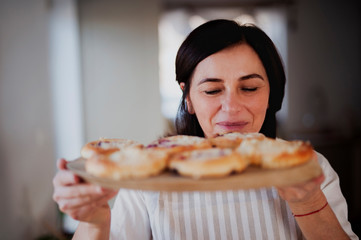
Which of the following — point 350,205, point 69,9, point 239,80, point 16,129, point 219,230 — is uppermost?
point 69,9

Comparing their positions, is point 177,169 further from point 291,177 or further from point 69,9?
point 69,9

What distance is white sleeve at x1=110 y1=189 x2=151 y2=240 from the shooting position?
1220 mm

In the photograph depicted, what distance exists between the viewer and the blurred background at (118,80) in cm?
252

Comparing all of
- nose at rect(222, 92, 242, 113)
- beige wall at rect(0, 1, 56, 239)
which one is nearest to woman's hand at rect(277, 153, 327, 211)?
nose at rect(222, 92, 242, 113)

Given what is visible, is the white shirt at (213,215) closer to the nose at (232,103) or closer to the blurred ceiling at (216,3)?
the nose at (232,103)

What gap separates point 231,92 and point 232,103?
0.04 m

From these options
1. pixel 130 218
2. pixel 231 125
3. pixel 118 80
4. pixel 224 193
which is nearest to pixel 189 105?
pixel 231 125

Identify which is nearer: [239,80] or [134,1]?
[239,80]

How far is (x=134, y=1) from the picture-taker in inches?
169

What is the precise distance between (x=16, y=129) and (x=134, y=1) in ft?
8.32

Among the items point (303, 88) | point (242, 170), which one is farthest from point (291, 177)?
point (303, 88)

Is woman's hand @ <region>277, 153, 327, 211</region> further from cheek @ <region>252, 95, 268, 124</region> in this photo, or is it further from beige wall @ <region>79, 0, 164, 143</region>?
beige wall @ <region>79, 0, 164, 143</region>

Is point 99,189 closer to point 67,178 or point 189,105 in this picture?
point 67,178

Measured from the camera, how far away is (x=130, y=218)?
126 centimetres
